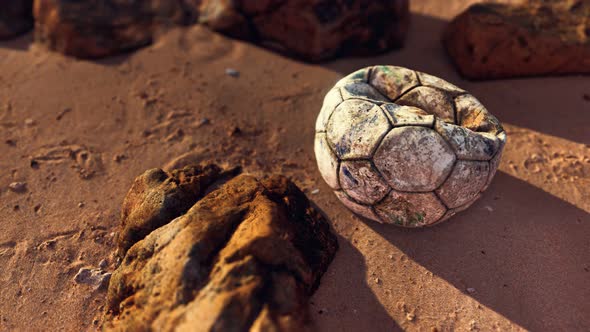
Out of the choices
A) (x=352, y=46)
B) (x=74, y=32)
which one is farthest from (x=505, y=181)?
(x=74, y=32)

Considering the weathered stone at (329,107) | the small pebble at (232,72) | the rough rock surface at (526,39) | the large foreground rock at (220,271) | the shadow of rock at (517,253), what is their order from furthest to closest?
the small pebble at (232,72)
the rough rock surface at (526,39)
the weathered stone at (329,107)
the shadow of rock at (517,253)
the large foreground rock at (220,271)

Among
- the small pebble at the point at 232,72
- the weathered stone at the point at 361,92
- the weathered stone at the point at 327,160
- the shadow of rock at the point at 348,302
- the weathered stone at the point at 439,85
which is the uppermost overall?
the weathered stone at the point at 439,85

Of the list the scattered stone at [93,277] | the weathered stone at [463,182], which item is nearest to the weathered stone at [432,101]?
the weathered stone at [463,182]

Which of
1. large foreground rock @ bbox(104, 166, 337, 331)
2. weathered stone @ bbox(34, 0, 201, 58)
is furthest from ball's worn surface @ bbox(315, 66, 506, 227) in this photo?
weathered stone @ bbox(34, 0, 201, 58)

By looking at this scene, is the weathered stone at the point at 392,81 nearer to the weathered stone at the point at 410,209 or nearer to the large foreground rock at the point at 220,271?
the weathered stone at the point at 410,209

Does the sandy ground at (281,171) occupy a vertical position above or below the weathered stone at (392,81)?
below

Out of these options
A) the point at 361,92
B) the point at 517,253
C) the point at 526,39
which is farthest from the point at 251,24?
the point at 517,253

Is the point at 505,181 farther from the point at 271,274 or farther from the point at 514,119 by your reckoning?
the point at 271,274
